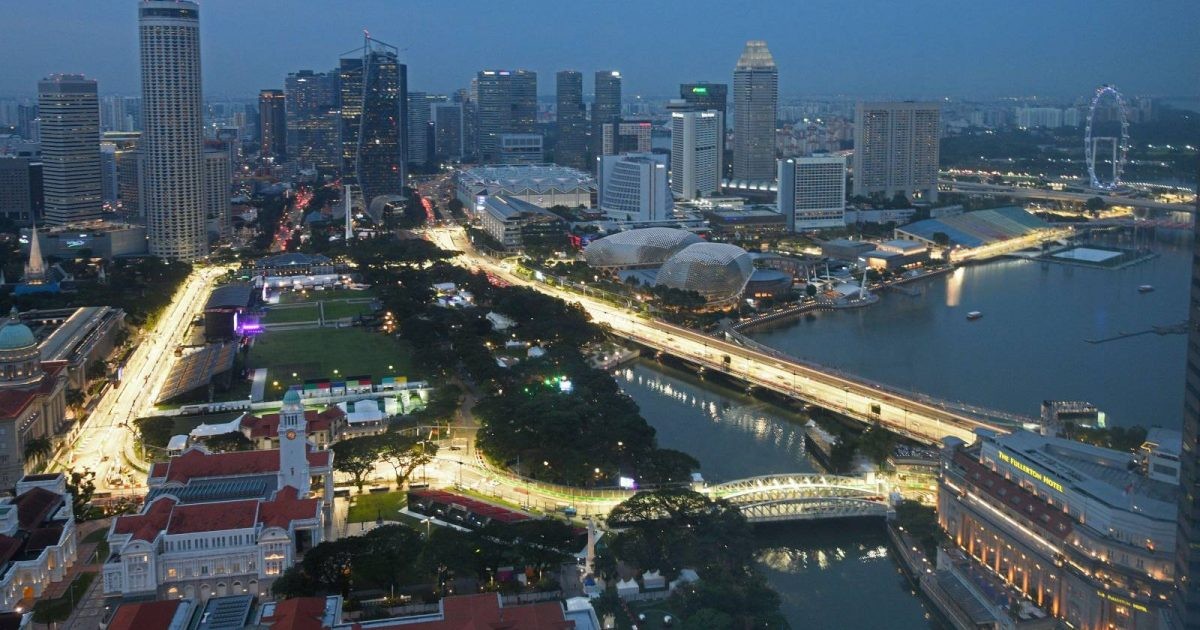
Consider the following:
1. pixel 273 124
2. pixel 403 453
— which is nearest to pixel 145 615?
pixel 403 453

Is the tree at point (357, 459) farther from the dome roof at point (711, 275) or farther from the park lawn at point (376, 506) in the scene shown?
the dome roof at point (711, 275)

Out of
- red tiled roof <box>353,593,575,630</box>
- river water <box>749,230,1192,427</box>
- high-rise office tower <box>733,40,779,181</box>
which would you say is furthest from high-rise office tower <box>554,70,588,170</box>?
red tiled roof <box>353,593,575,630</box>

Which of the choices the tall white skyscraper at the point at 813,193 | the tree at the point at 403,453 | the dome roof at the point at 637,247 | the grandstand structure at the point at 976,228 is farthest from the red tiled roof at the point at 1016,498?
the tall white skyscraper at the point at 813,193

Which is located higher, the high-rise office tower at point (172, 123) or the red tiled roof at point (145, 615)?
the high-rise office tower at point (172, 123)

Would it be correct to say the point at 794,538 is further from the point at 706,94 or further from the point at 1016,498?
the point at 706,94

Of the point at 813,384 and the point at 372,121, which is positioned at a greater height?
the point at 372,121

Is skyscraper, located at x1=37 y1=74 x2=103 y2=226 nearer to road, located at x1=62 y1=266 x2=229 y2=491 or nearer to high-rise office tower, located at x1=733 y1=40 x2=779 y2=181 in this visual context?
road, located at x1=62 y1=266 x2=229 y2=491

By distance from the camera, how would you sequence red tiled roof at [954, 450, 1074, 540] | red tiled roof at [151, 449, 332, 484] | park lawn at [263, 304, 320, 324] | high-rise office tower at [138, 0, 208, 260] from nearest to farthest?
red tiled roof at [954, 450, 1074, 540]
red tiled roof at [151, 449, 332, 484]
park lawn at [263, 304, 320, 324]
high-rise office tower at [138, 0, 208, 260]
